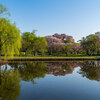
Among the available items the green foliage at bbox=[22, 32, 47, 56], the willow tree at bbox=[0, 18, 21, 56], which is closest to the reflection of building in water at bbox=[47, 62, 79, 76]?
the willow tree at bbox=[0, 18, 21, 56]

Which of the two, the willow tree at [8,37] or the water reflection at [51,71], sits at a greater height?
the willow tree at [8,37]

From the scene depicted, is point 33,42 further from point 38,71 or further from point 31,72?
point 31,72

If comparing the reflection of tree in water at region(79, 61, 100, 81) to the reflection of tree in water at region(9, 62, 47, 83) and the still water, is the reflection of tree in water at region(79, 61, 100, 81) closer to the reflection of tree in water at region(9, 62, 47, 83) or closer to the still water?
the still water

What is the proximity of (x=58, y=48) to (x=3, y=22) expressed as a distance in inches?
1286

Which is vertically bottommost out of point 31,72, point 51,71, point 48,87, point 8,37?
point 48,87

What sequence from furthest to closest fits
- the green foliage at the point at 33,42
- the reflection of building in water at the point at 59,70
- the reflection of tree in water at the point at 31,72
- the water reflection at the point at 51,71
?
1. the green foliage at the point at 33,42
2. the reflection of building in water at the point at 59,70
3. the water reflection at the point at 51,71
4. the reflection of tree in water at the point at 31,72

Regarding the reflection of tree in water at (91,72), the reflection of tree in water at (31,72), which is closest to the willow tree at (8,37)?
the reflection of tree in water at (31,72)

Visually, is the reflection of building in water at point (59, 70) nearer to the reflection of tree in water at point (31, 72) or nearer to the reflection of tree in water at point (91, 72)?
the reflection of tree in water at point (31, 72)

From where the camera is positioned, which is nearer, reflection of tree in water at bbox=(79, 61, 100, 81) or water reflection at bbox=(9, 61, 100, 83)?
reflection of tree in water at bbox=(79, 61, 100, 81)

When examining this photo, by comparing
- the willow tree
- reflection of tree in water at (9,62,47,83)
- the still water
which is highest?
the willow tree

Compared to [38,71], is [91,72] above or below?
below

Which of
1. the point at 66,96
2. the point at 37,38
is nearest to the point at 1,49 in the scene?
the point at 66,96

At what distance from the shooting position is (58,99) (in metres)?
6.19

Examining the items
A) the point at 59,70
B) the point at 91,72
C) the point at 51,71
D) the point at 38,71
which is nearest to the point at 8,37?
the point at 38,71
